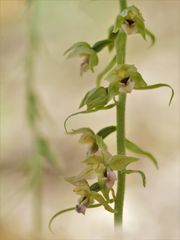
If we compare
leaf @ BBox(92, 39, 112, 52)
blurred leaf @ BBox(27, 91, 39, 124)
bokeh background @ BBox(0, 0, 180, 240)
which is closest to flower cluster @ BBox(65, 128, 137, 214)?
leaf @ BBox(92, 39, 112, 52)

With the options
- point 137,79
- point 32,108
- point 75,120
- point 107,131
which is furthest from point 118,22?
point 75,120

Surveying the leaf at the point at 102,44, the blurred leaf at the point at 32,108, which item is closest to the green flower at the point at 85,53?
the leaf at the point at 102,44

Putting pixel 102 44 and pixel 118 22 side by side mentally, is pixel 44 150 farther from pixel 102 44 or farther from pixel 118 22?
pixel 118 22

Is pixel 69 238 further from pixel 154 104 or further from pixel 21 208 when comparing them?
pixel 154 104

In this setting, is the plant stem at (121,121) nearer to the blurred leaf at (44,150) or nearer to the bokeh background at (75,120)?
the bokeh background at (75,120)

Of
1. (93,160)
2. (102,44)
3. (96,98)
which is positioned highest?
(102,44)

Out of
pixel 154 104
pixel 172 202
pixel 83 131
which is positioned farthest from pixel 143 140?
pixel 83 131
